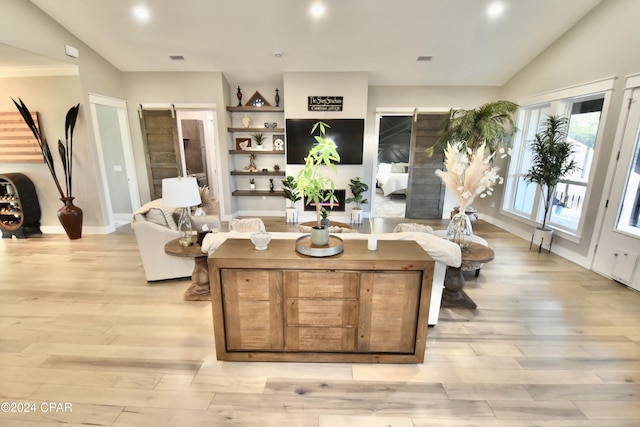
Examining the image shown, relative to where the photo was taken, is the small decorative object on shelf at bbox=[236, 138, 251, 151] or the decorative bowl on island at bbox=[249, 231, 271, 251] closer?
the decorative bowl on island at bbox=[249, 231, 271, 251]

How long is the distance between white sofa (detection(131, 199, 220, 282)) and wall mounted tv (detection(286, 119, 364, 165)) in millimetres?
2973

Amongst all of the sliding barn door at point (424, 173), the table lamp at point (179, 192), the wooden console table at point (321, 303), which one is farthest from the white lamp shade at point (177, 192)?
the sliding barn door at point (424, 173)

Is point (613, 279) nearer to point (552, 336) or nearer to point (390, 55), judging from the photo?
point (552, 336)

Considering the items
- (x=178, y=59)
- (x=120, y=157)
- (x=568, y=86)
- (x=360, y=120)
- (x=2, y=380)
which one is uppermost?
(x=178, y=59)

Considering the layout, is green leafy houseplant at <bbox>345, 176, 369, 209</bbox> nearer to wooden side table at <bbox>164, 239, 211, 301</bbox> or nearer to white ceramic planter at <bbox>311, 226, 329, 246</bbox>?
wooden side table at <bbox>164, 239, 211, 301</bbox>

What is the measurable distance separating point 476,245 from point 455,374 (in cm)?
140

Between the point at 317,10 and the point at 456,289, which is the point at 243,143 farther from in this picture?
the point at 456,289

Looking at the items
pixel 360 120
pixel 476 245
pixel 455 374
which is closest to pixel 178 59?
pixel 360 120

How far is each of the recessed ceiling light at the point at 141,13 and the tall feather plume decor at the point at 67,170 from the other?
1.78m

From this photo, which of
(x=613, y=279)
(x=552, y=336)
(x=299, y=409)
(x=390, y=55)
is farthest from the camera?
(x=390, y=55)

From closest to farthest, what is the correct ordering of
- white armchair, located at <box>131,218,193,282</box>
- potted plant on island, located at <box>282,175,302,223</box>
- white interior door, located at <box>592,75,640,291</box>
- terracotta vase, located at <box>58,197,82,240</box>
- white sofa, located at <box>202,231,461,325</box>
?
white sofa, located at <box>202,231,461,325</box>
white armchair, located at <box>131,218,193,282</box>
white interior door, located at <box>592,75,640,291</box>
terracotta vase, located at <box>58,197,82,240</box>
potted plant on island, located at <box>282,175,302,223</box>

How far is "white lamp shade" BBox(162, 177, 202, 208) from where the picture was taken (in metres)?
2.53

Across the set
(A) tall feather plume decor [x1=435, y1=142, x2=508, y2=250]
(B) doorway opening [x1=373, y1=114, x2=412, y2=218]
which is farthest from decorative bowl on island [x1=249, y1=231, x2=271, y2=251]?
(B) doorway opening [x1=373, y1=114, x2=412, y2=218]

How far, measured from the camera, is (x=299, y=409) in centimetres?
170
